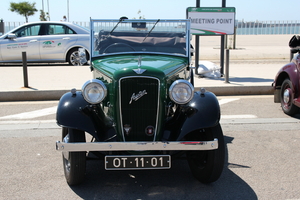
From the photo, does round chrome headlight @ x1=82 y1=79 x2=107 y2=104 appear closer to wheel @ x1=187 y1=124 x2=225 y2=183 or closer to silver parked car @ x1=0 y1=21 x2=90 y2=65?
wheel @ x1=187 y1=124 x2=225 y2=183

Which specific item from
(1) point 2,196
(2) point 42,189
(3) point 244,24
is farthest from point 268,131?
(3) point 244,24

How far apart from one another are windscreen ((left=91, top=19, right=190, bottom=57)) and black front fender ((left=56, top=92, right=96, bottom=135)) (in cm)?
112

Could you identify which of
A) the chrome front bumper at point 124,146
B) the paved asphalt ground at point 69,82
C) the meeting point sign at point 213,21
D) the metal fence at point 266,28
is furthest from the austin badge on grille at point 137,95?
the metal fence at point 266,28

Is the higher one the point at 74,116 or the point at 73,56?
the point at 73,56

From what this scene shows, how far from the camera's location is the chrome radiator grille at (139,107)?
390 centimetres

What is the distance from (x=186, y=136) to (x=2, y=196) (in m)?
1.93

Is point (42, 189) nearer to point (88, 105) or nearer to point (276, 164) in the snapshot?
point (88, 105)

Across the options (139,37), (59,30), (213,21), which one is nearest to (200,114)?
(139,37)

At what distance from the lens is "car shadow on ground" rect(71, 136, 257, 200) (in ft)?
12.8

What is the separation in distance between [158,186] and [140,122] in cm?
71

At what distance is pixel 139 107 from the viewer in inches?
156

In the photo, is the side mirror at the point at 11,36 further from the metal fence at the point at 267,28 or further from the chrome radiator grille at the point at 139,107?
the metal fence at the point at 267,28

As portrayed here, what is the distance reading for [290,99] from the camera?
282 inches

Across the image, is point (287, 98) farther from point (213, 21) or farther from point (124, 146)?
point (124, 146)
